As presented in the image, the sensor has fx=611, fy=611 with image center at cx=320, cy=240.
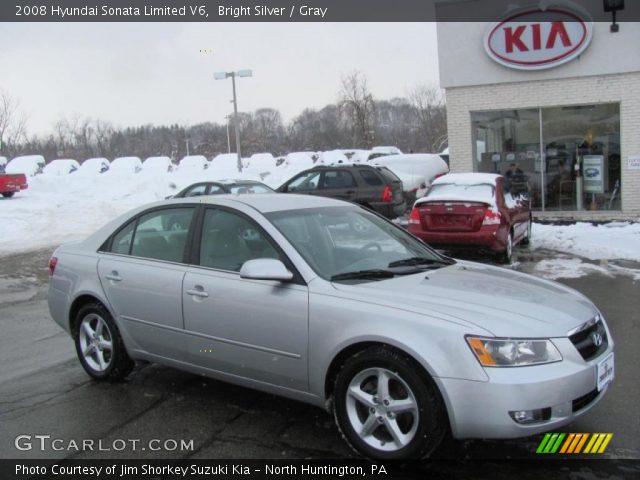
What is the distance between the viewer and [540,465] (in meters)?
3.48

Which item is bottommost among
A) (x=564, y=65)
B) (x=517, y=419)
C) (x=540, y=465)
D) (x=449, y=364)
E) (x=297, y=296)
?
(x=540, y=465)

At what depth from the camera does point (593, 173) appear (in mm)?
15188

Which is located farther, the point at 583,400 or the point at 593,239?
the point at 593,239

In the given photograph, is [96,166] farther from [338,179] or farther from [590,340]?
[590,340]

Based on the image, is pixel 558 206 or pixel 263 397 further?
pixel 558 206

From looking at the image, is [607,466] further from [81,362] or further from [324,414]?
[81,362]

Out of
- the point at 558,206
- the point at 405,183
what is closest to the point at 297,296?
the point at 558,206

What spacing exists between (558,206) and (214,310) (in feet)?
43.6

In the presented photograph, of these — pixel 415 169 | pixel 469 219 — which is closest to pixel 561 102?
pixel 415 169

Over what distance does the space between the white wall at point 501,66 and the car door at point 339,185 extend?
3592 mm

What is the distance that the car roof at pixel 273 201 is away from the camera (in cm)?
454

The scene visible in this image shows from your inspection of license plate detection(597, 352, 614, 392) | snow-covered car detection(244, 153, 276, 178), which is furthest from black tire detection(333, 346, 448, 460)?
snow-covered car detection(244, 153, 276, 178)

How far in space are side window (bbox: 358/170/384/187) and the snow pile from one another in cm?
379

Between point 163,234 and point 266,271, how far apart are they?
4.78ft
